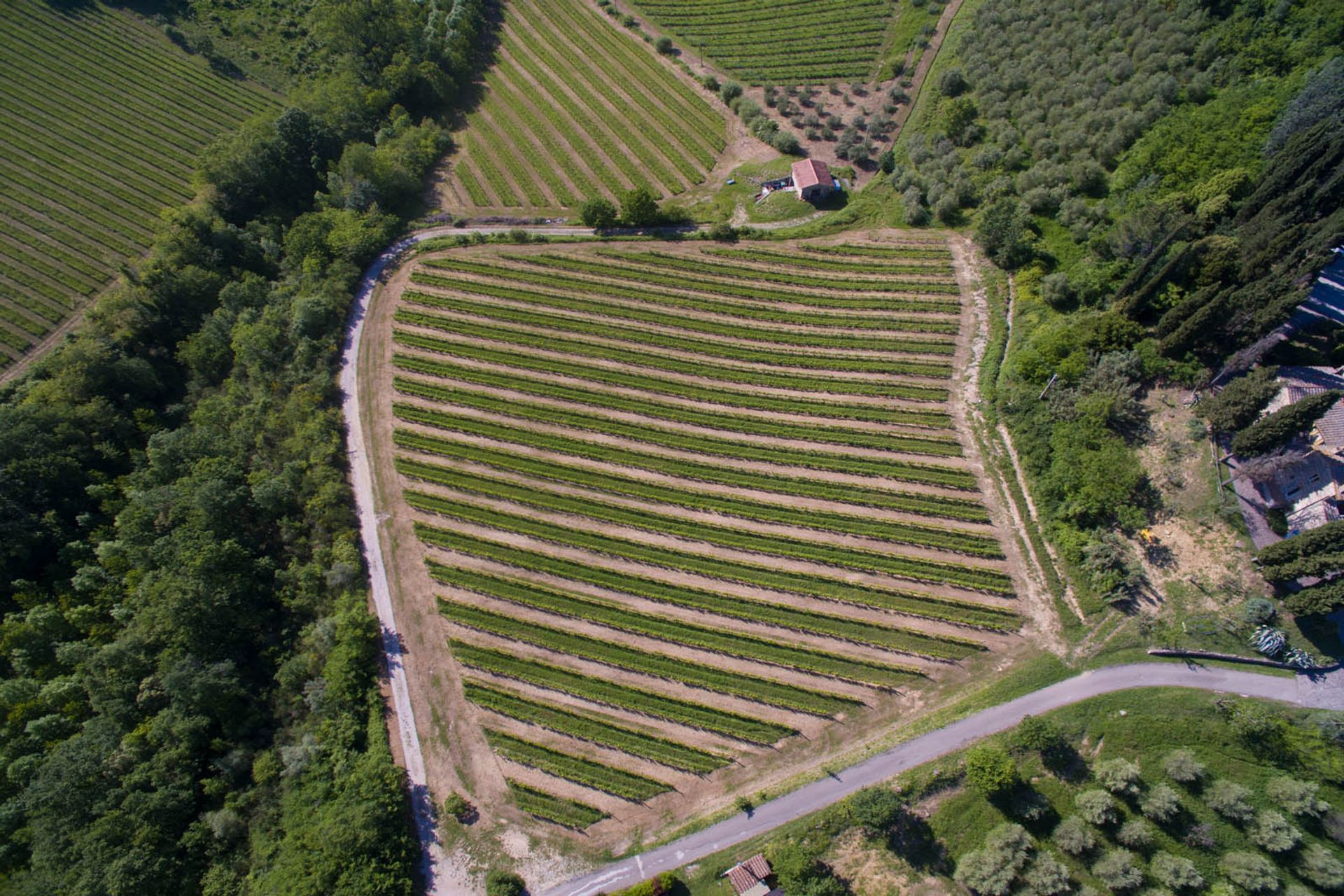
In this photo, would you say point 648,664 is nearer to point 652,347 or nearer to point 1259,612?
point 652,347

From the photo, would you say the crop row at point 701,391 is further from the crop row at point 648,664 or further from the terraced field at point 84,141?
the terraced field at point 84,141

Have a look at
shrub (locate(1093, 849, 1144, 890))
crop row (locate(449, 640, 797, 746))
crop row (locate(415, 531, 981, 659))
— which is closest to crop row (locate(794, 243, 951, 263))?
crop row (locate(415, 531, 981, 659))

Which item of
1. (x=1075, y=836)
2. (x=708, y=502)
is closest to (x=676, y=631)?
(x=708, y=502)

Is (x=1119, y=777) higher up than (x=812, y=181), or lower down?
lower down

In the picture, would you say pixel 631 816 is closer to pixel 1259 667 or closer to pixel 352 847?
pixel 352 847

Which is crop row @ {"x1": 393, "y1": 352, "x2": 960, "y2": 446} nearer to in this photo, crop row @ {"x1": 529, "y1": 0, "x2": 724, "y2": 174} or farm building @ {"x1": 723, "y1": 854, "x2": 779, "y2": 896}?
farm building @ {"x1": 723, "y1": 854, "x2": 779, "y2": 896}

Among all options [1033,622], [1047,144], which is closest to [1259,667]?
[1033,622]

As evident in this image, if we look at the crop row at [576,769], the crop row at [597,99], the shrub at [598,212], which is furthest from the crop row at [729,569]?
the crop row at [597,99]
